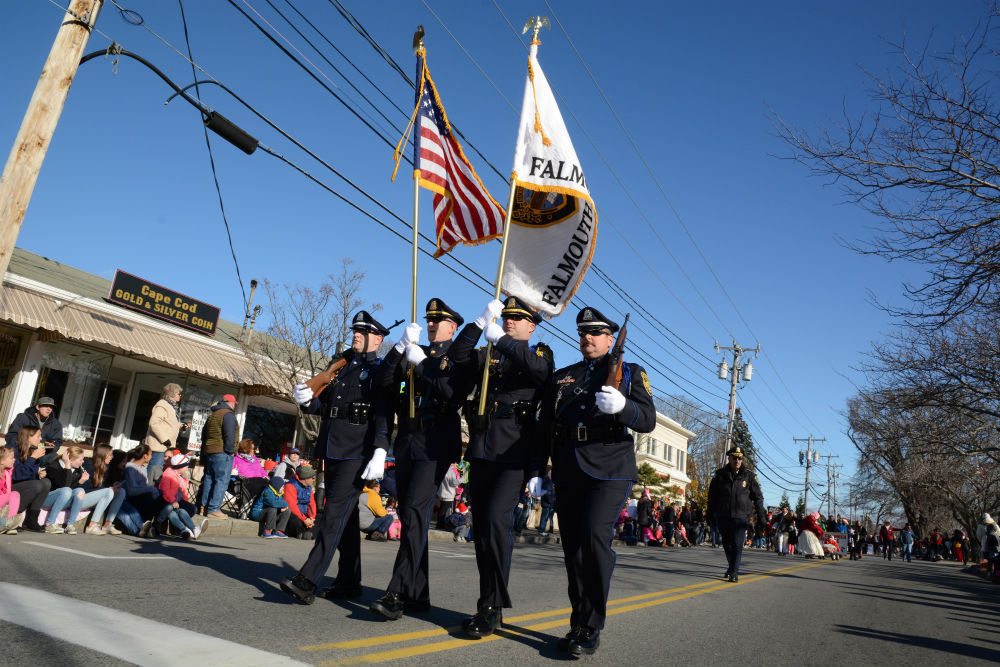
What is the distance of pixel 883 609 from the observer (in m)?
8.52

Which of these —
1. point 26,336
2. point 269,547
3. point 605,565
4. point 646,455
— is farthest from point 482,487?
point 646,455

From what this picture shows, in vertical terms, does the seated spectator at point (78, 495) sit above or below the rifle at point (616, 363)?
below

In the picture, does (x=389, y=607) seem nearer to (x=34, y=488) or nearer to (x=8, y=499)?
(x=8, y=499)

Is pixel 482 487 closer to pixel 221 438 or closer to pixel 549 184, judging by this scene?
pixel 549 184

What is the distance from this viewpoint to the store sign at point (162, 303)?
18.6 m

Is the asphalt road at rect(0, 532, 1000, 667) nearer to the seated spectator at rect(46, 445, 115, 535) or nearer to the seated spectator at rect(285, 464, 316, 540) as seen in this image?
the seated spectator at rect(46, 445, 115, 535)

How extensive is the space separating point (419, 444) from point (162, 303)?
17.1 meters

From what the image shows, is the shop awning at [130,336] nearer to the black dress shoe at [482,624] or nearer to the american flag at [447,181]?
the american flag at [447,181]

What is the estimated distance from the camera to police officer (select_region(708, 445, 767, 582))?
1115 centimetres

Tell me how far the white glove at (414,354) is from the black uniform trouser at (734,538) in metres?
7.79

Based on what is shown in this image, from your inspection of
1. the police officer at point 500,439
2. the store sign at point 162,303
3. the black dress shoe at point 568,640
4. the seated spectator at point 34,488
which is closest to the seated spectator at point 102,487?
the seated spectator at point 34,488

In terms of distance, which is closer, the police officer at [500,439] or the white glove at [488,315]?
the police officer at [500,439]

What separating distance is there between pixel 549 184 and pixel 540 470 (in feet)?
9.44

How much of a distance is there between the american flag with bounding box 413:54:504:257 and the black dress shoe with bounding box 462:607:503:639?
12.7ft
